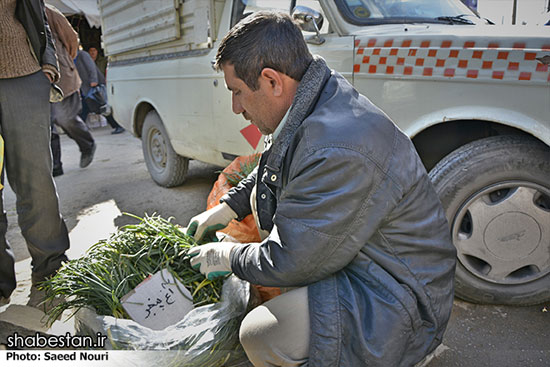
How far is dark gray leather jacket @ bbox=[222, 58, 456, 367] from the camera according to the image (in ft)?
4.03

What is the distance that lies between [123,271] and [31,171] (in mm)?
974

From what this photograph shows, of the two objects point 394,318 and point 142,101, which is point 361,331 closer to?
point 394,318

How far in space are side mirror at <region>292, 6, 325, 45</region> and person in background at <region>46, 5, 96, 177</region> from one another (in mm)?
2246

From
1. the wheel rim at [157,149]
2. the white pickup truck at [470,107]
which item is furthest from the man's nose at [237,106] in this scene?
the wheel rim at [157,149]

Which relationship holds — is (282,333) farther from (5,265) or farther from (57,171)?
(57,171)

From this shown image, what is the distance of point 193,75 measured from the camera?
360 centimetres

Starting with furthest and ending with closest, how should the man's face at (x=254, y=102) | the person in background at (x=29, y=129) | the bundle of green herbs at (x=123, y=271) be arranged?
the person in background at (x=29, y=129)
the bundle of green herbs at (x=123, y=271)
the man's face at (x=254, y=102)

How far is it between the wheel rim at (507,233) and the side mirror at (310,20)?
4.29 ft

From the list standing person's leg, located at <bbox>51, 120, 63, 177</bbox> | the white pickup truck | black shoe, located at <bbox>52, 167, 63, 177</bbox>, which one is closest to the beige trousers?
the white pickup truck

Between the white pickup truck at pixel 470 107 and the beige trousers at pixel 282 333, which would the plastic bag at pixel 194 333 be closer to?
the beige trousers at pixel 282 333

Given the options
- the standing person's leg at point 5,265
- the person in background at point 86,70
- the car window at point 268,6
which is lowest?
the person in background at point 86,70

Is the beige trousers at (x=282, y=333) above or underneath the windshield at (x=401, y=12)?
underneath

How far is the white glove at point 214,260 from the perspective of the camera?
1.63m

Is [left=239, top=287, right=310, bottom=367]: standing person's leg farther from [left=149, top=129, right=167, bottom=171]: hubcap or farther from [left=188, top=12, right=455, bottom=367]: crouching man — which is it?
[left=149, top=129, right=167, bottom=171]: hubcap
